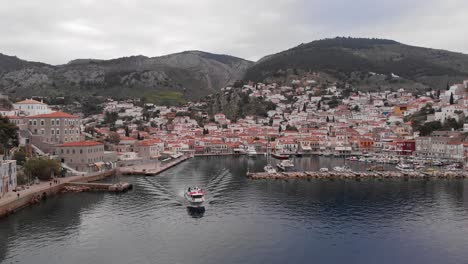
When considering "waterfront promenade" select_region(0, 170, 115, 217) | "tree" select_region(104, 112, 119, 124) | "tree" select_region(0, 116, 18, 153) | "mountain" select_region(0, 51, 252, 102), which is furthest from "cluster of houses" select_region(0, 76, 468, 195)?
"mountain" select_region(0, 51, 252, 102)

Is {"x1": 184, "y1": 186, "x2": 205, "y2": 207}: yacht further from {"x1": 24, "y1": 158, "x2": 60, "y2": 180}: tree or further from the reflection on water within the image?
{"x1": 24, "y1": 158, "x2": 60, "y2": 180}: tree

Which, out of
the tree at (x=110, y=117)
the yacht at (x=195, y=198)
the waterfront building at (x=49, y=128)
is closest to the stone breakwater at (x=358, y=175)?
the yacht at (x=195, y=198)

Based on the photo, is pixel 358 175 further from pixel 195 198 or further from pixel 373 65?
pixel 373 65

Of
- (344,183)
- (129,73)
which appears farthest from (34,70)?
(344,183)

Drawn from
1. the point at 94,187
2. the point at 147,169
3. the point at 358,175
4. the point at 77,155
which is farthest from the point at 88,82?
the point at 358,175

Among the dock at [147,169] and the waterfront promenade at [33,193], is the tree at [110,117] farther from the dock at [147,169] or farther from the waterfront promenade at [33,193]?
the waterfront promenade at [33,193]

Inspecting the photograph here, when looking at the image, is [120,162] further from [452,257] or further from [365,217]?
[452,257]
